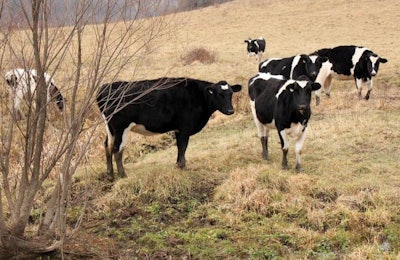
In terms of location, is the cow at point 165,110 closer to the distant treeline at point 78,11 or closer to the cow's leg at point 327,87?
the distant treeline at point 78,11

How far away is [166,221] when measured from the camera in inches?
290

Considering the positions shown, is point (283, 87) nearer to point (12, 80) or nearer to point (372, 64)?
point (12, 80)

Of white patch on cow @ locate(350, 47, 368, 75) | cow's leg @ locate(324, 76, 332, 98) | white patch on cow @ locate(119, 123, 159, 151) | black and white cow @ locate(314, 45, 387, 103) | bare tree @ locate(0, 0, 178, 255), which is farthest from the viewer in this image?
cow's leg @ locate(324, 76, 332, 98)

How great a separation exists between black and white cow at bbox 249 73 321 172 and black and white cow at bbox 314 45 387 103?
22.8 feet

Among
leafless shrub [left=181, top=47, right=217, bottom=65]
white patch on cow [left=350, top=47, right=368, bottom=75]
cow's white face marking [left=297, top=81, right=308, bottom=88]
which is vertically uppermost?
leafless shrub [left=181, top=47, right=217, bottom=65]

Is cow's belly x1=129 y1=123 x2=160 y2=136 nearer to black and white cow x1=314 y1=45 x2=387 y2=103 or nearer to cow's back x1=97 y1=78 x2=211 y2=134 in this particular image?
cow's back x1=97 y1=78 x2=211 y2=134

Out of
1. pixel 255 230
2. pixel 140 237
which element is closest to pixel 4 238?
pixel 140 237

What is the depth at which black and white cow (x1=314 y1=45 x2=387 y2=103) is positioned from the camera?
634 inches

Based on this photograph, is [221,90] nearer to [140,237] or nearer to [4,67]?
[140,237]

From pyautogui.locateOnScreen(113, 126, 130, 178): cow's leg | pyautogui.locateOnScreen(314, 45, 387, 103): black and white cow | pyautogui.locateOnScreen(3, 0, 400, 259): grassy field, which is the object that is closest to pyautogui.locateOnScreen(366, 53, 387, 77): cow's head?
pyautogui.locateOnScreen(314, 45, 387, 103): black and white cow

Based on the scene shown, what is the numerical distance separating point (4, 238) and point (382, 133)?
27.9 feet

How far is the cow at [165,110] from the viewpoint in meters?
8.60

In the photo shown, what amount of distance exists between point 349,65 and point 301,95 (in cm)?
860

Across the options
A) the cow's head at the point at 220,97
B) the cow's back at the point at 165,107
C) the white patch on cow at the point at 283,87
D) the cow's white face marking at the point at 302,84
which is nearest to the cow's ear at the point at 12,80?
the cow's back at the point at 165,107
